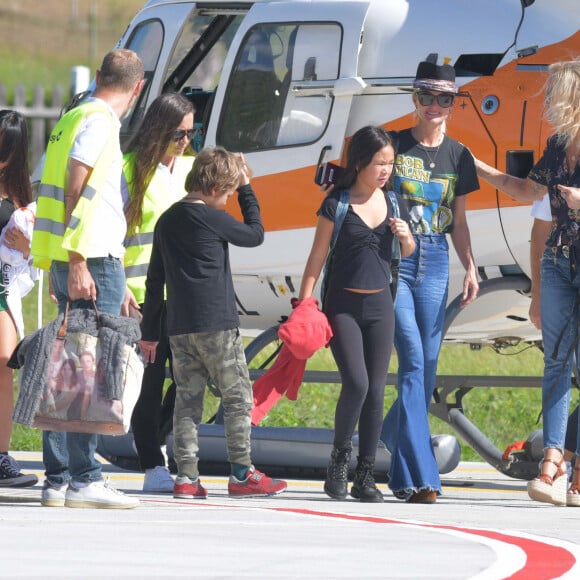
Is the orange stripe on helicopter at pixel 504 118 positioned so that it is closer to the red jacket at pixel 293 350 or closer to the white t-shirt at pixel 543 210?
the white t-shirt at pixel 543 210

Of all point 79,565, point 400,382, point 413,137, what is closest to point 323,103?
point 413,137

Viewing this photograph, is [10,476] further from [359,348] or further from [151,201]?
[359,348]

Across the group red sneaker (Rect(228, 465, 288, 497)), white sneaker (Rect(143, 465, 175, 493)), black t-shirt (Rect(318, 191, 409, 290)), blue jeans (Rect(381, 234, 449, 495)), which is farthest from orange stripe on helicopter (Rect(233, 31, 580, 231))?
white sneaker (Rect(143, 465, 175, 493))

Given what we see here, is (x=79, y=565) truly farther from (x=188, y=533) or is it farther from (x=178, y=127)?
(x=178, y=127)

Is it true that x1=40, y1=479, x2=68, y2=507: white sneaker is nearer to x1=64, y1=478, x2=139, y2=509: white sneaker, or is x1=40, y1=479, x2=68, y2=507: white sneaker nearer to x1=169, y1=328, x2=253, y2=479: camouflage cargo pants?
x1=64, y1=478, x2=139, y2=509: white sneaker

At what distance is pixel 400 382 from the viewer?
8.32 m

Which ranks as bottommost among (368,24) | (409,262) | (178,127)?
(409,262)

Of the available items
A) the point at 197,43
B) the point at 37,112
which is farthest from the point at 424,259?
the point at 37,112

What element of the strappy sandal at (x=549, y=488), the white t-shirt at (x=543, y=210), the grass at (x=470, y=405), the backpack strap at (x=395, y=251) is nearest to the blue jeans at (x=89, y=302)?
the backpack strap at (x=395, y=251)

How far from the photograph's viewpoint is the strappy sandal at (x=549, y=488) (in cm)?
811

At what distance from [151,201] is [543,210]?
189cm

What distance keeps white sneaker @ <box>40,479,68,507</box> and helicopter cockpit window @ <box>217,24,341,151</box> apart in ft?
9.78

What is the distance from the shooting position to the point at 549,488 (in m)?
8.12

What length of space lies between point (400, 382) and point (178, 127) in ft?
5.30
